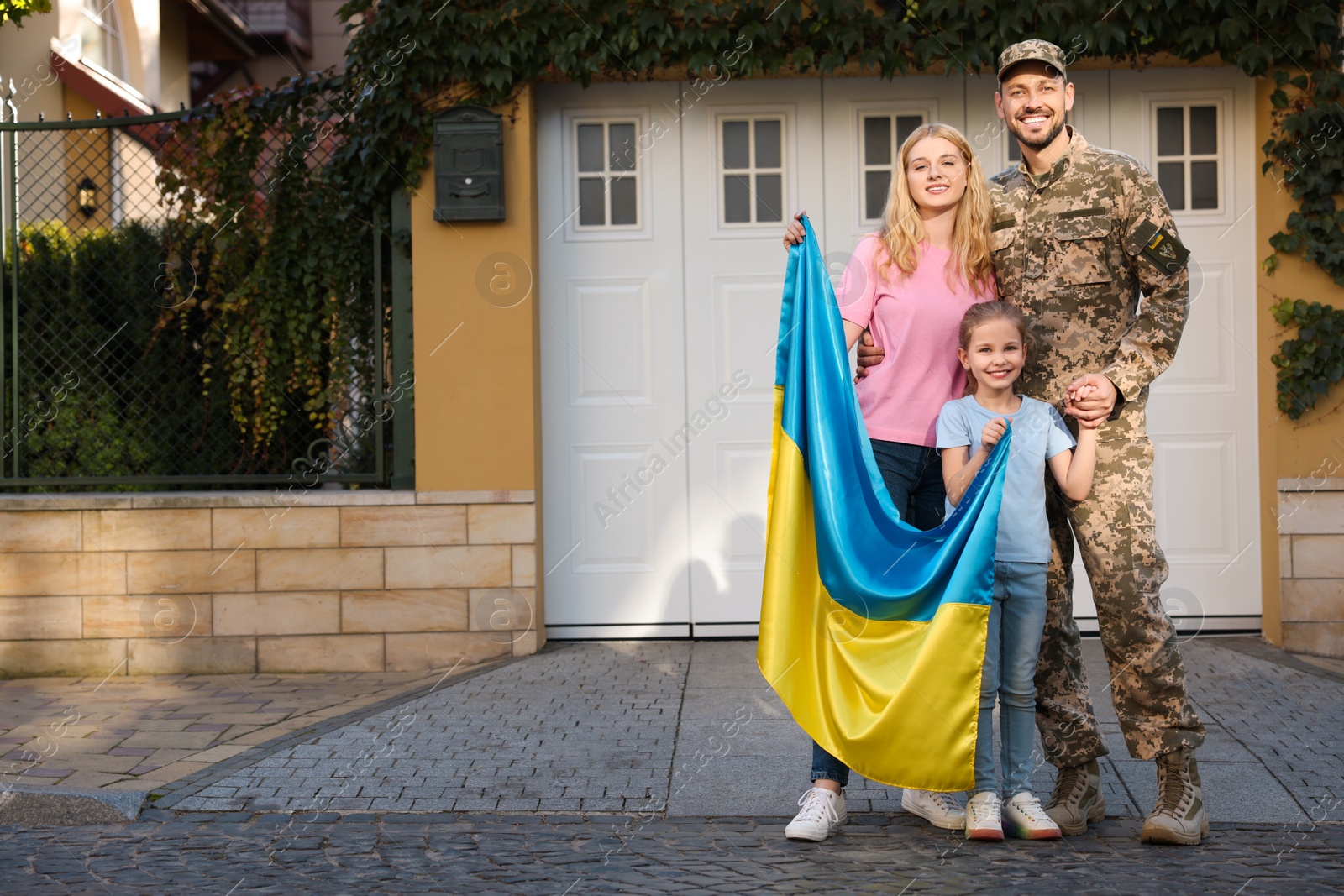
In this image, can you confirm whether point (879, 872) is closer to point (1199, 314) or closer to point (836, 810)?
point (836, 810)

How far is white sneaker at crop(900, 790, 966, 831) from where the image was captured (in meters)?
4.08

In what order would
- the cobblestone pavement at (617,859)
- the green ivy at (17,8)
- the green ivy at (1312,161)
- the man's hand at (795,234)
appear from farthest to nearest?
the green ivy at (1312,161), the green ivy at (17,8), the man's hand at (795,234), the cobblestone pavement at (617,859)

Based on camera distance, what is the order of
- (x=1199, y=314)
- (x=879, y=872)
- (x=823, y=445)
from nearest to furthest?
(x=879, y=872) → (x=823, y=445) → (x=1199, y=314)

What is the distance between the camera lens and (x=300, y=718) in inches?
229

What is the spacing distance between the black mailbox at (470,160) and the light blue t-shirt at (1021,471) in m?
3.52

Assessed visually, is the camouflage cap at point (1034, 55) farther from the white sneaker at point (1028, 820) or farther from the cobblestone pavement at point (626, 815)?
the cobblestone pavement at point (626, 815)

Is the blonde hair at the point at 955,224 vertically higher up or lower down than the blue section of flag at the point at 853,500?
higher up

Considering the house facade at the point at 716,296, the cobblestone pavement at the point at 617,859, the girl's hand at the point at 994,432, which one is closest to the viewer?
the cobblestone pavement at the point at 617,859

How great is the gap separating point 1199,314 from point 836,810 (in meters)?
4.13

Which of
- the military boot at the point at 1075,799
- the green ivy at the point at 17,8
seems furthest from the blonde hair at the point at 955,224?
the green ivy at the point at 17,8

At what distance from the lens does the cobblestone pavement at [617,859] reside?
362cm

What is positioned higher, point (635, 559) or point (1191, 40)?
point (1191, 40)

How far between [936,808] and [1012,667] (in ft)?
1.76

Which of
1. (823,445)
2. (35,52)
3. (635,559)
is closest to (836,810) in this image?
(823,445)
